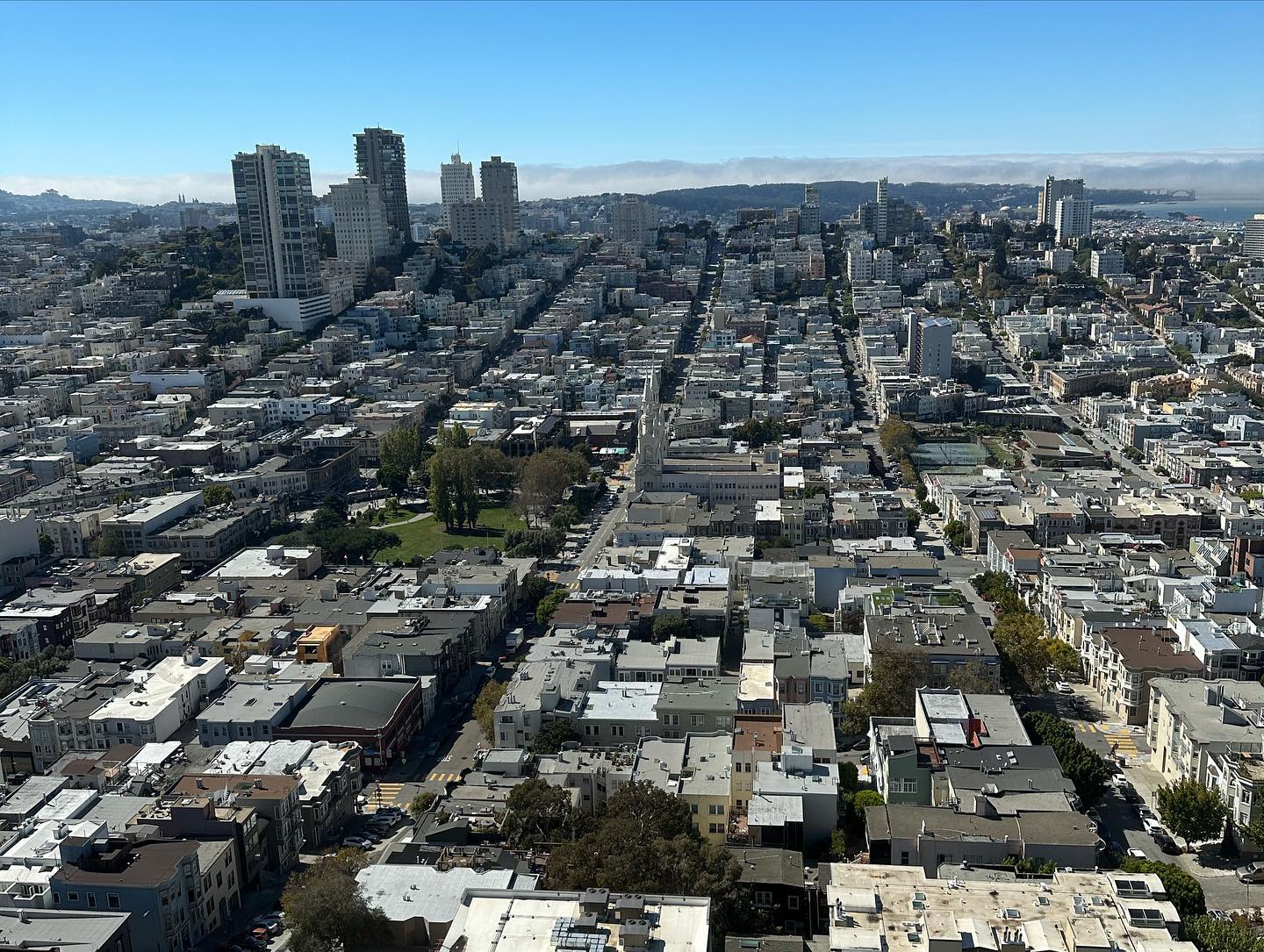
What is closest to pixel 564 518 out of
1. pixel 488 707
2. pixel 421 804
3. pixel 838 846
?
pixel 488 707

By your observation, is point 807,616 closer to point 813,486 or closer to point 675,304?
point 813,486

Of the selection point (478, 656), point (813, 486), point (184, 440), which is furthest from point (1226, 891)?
point (184, 440)

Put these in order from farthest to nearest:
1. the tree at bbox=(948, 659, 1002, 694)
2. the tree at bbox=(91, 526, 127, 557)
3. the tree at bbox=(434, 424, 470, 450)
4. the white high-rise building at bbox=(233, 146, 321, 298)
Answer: the white high-rise building at bbox=(233, 146, 321, 298)
the tree at bbox=(434, 424, 470, 450)
the tree at bbox=(91, 526, 127, 557)
the tree at bbox=(948, 659, 1002, 694)

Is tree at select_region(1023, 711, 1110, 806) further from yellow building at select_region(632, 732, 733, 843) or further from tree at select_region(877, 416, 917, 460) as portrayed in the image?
tree at select_region(877, 416, 917, 460)

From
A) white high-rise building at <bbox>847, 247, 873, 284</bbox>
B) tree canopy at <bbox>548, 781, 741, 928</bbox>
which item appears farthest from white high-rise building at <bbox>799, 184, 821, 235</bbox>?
tree canopy at <bbox>548, 781, 741, 928</bbox>

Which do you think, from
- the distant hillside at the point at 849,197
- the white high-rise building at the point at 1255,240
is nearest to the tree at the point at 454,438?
the white high-rise building at the point at 1255,240

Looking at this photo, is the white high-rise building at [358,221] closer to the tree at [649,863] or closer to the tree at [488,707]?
the tree at [488,707]
